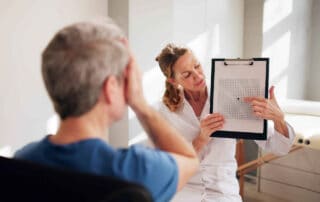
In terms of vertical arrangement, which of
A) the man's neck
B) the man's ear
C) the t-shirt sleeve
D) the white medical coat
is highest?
the man's ear

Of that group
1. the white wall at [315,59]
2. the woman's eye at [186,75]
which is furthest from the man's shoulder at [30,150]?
the white wall at [315,59]

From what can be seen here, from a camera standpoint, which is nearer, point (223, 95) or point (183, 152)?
point (183, 152)

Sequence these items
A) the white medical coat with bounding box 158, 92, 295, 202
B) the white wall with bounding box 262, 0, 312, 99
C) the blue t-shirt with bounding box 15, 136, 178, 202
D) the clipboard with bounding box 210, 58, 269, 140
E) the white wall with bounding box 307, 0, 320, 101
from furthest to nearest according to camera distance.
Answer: the white wall with bounding box 307, 0, 320, 101 → the white wall with bounding box 262, 0, 312, 99 → the white medical coat with bounding box 158, 92, 295, 202 → the clipboard with bounding box 210, 58, 269, 140 → the blue t-shirt with bounding box 15, 136, 178, 202

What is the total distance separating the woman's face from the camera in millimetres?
1634

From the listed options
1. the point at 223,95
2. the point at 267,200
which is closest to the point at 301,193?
the point at 267,200

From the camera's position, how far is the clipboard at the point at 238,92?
1.44 m

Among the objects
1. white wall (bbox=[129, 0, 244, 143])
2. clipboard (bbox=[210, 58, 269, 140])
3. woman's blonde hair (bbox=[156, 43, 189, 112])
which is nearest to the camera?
clipboard (bbox=[210, 58, 269, 140])

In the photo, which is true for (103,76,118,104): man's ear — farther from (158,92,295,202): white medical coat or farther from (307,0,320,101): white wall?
(307,0,320,101): white wall

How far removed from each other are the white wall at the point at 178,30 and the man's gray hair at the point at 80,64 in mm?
1440

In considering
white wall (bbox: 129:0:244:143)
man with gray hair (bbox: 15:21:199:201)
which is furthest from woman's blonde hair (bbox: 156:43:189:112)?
man with gray hair (bbox: 15:21:199:201)

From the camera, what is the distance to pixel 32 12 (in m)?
1.82

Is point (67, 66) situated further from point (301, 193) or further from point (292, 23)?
point (292, 23)

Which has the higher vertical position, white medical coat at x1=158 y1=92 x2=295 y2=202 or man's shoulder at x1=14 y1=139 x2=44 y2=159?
man's shoulder at x1=14 y1=139 x2=44 y2=159

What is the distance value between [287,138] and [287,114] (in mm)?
1374
